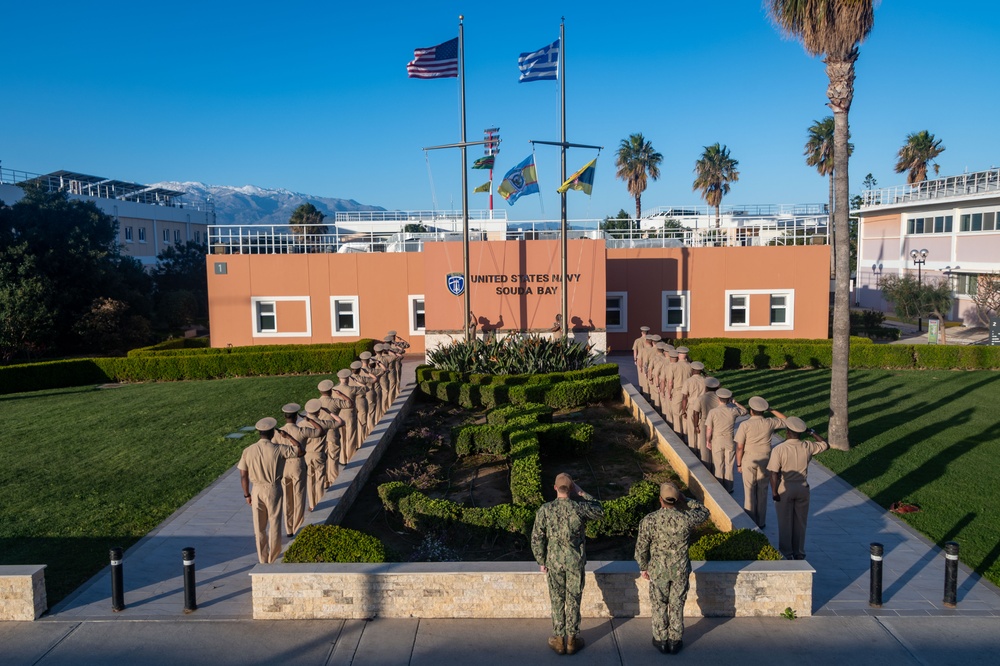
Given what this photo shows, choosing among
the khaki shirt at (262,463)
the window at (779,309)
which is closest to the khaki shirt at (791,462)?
the khaki shirt at (262,463)

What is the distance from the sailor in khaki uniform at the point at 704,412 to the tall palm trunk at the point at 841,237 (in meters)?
2.95

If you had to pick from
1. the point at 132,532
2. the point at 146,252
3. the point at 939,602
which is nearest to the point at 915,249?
the point at 939,602

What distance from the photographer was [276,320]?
2709 centimetres

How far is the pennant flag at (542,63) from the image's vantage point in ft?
61.6

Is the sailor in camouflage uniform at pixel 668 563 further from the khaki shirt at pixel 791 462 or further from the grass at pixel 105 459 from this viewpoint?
the grass at pixel 105 459

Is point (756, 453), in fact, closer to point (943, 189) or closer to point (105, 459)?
point (105, 459)

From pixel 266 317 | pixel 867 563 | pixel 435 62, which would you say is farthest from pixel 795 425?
pixel 266 317

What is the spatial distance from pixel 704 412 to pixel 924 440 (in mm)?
5174

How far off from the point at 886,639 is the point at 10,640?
817cm

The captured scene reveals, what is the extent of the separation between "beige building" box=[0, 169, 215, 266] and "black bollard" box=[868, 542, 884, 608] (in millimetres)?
48454

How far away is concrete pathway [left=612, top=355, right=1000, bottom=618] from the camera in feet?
24.9

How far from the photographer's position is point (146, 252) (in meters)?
55.5

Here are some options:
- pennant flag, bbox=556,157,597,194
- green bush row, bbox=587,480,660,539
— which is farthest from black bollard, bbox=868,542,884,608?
pennant flag, bbox=556,157,597,194

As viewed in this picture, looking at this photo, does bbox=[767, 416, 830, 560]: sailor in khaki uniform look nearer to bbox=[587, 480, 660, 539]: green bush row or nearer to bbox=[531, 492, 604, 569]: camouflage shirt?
bbox=[587, 480, 660, 539]: green bush row
